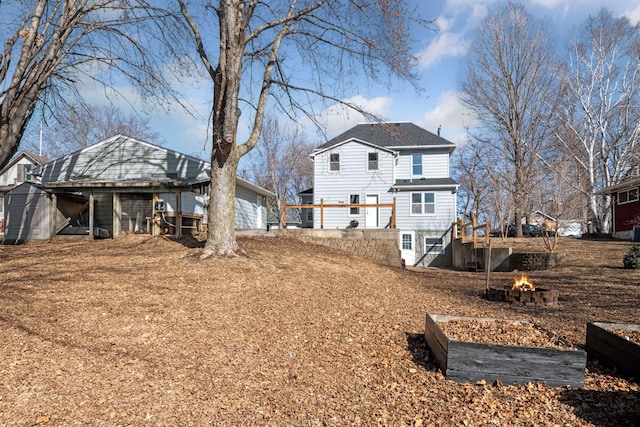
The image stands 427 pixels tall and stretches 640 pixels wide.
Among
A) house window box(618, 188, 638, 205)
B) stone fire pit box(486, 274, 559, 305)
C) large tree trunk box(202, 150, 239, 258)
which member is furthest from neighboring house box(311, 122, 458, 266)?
stone fire pit box(486, 274, 559, 305)

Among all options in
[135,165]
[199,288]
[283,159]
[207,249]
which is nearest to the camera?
[199,288]

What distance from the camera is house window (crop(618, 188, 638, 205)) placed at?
20.3 m

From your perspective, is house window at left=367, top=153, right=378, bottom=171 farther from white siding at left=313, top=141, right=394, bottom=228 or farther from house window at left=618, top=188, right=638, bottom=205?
house window at left=618, top=188, right=638, bottom=205

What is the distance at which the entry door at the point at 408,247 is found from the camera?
2028 cm

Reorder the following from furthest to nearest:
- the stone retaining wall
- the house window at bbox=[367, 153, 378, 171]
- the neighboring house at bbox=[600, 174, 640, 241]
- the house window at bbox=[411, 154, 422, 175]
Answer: the house window at bbox=[411, 154, 422, 175] → the house window at bbox=[367, 153, 378, 171] → the neighboring house at bbox=[600, 174, 640, 241] → the stone retaining wall

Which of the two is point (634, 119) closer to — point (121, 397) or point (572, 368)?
point (572, 368)

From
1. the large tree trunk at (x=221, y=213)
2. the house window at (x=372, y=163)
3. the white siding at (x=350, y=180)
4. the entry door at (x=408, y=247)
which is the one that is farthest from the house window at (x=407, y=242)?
the large tree trunk at (x=221, y=213)

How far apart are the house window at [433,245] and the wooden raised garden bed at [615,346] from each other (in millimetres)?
16263

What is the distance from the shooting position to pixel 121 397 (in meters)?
3.09

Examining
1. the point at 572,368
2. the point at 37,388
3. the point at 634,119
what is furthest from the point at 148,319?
the point at 634,119

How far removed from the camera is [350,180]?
68.2ft

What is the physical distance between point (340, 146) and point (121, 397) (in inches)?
736

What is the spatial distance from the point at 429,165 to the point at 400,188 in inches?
98.9

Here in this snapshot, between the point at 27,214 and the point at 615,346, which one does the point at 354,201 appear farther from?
the point at 615,346
